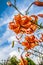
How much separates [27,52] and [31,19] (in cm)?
162

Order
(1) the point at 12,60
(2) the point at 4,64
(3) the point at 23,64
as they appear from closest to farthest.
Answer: (3) the point at 23,64 → (2) the point at 4,64 → (1) the point at 12,60

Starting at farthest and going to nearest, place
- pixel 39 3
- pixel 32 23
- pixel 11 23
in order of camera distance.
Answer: pixel 11 23, pixel 32 23, pixel 39 3

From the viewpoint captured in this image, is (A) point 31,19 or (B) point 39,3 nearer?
(B) point 39,3

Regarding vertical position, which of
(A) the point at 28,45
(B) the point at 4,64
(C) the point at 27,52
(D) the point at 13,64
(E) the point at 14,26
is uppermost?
(E) the point at 14,26

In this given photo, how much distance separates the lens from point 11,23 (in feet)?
7.33

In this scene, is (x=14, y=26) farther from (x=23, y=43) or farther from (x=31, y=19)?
(x=23, y=43)

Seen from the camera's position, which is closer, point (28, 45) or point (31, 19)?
point (31, 19)

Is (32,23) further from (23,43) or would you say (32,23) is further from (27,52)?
(27,52)

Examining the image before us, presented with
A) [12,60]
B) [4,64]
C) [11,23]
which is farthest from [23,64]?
[12,60]

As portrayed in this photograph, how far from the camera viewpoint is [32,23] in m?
2.02

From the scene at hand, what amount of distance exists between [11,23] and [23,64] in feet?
1.77

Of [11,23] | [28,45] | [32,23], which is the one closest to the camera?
[32,23]

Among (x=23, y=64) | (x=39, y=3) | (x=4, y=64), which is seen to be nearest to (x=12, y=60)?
(x=4, y=64)

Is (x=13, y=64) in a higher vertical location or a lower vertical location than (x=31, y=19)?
lower
